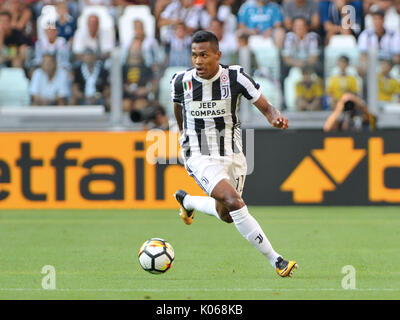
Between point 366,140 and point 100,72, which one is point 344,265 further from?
point 100,72

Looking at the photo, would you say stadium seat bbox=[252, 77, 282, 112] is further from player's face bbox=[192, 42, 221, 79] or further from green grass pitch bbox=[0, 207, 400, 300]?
player's face bbox=[192, 42, 221, 79]

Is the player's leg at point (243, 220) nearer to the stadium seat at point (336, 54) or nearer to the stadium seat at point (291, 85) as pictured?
the stadium seat at point (291, 85)

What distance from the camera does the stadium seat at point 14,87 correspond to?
54.9ft

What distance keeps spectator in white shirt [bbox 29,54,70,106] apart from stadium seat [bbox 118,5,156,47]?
1462 mm

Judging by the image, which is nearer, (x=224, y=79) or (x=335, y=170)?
(x=224, y=79)

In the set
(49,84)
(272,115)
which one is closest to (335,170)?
(49,84)

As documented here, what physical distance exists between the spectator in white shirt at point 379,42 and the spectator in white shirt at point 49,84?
202 inches

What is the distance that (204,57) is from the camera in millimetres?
8578

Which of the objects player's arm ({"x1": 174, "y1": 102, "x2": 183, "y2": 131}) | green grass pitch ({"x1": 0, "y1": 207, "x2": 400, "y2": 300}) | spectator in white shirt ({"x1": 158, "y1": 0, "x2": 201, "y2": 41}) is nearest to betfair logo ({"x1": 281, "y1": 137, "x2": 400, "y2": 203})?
green grass pitch ({"x1": 0, "y1": 207, "x2": 400, "y2": 300})

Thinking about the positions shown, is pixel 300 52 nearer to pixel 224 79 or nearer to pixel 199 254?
pixel 199 254

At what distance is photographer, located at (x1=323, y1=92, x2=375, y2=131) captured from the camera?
15.7 metres

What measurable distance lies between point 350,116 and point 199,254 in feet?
22.4

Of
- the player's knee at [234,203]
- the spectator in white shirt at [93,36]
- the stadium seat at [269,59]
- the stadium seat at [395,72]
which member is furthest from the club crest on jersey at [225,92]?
the spectator in white shirt at [93,36]
